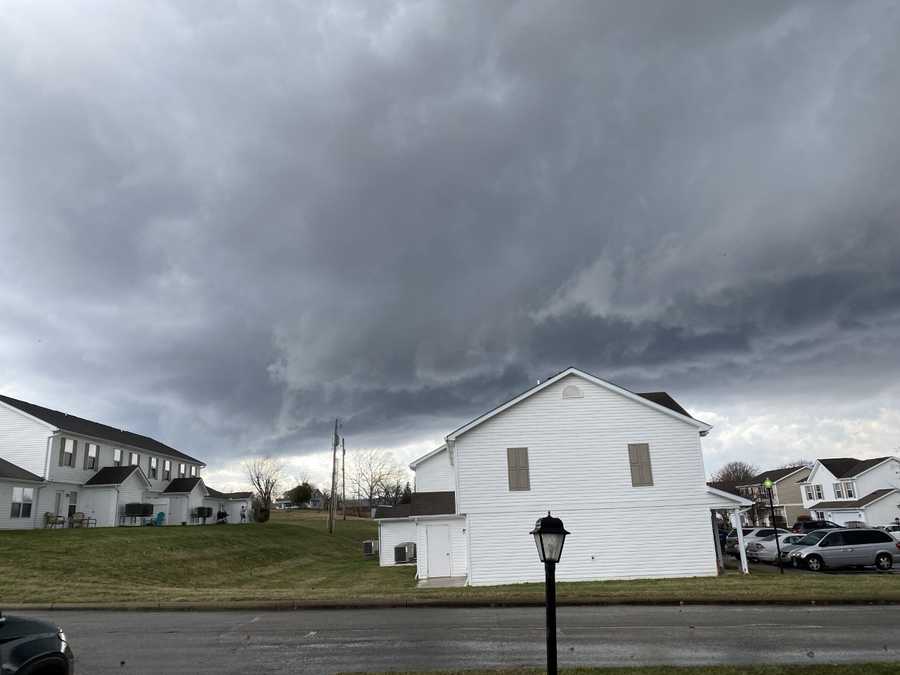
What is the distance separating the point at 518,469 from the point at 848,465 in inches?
2529

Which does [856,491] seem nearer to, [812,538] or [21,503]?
[812,538]

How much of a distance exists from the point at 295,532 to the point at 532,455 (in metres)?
36.0

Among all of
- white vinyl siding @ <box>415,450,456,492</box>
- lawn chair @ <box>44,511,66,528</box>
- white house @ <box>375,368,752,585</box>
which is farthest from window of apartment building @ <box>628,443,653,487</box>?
lawn chair @ <box>44,511,66,528</box>

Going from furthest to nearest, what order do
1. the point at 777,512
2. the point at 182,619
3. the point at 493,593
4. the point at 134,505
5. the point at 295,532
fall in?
the point at 777,512 < the point at 295,532 < the point at 134,505 < the point at 493,593 < the point at 182,619

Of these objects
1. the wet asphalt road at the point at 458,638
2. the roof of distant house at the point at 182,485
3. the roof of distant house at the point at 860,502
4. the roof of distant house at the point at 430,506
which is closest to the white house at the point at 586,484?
the roof of distant house at the point at 430,506

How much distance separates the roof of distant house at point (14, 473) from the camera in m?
37.1

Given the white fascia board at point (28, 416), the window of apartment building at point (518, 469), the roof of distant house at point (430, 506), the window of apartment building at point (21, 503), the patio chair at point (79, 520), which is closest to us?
the window of apartment building at point (518, 469)

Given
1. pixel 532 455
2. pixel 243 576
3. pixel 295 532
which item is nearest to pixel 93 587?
pixel 243 576

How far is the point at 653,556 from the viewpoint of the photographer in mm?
25516

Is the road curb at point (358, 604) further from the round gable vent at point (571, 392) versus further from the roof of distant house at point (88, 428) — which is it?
the roof of distant house at point (88, 428)

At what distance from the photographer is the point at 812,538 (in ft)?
96.5

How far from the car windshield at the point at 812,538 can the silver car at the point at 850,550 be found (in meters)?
0.13

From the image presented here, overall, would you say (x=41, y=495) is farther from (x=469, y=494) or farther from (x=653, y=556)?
(x=653, y=556)

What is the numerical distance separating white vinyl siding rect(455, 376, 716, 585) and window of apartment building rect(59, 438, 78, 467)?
30692mm
